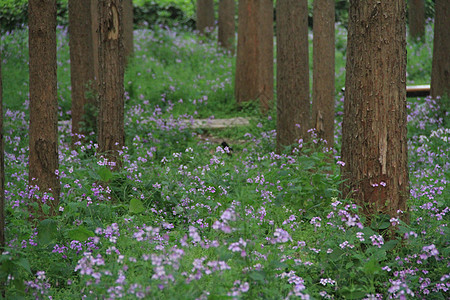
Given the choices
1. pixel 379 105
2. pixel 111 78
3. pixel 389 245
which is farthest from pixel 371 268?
pixel 111 78

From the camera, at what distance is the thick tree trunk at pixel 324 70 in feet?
27.0

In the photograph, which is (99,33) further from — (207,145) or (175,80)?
(175,80)

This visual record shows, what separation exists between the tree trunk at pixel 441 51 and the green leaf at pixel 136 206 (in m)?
7.07

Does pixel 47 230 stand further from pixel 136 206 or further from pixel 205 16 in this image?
pixel 205 16

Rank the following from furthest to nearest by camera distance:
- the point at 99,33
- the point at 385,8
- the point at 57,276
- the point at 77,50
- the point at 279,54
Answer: the point at 77,50 < the point at 279,54 < the point at 99,33 < the point at 385,8 < the point at 57,276

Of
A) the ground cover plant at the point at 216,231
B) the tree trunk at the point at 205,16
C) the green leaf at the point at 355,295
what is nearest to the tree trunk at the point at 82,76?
the ground cover plant at the point at 216,231

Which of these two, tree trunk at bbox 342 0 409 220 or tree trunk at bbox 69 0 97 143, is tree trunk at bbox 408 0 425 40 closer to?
tree trunk at bbox 69 0 97 143

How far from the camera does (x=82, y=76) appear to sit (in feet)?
30.1

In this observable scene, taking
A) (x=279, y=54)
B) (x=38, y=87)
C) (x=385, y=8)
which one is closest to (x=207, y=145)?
(x=279, y=54)

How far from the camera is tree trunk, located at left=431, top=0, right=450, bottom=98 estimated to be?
10.2 m

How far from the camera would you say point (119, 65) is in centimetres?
628

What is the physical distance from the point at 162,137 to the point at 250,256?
5923 millimetres

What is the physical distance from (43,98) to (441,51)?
771 centimetres

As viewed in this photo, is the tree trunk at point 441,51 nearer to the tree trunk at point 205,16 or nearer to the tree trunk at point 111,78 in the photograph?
the tree trunk at point 111,78
